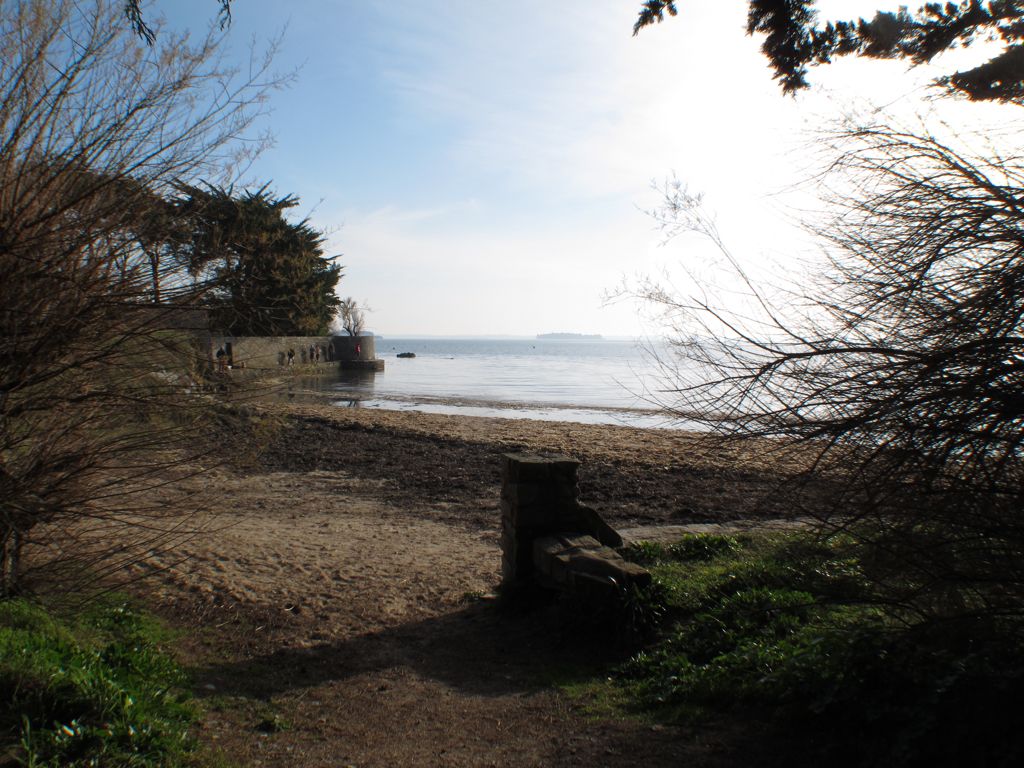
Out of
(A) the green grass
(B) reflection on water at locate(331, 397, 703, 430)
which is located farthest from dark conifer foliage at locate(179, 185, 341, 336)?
(B) reflection on water at locate(331, 397, 703, 430)

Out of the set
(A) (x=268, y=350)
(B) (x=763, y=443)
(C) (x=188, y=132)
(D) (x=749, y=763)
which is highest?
(C) (x=188, y=132)

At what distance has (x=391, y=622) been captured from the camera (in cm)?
634

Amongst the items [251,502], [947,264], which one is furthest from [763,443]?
[251,502]

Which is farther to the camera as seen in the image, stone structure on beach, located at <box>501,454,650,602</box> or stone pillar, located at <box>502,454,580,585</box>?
stone pillar, located at <box>502,454,580,585</box>

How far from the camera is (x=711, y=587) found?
566 centimetres

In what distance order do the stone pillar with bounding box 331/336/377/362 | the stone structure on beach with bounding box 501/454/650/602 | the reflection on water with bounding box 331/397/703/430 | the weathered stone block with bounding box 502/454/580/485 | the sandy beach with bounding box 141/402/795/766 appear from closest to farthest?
the sandy beach with bounding box 141/402/795/766 → the stone structure on beach with bounding box 501/454/650/602 → the weathered stone block with bounding box 502/454/580/485 → the reflection on water with bounding box 331/397/703/430 → the stone pillar with bounding box 331/336/377/362

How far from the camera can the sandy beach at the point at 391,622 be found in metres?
3.99

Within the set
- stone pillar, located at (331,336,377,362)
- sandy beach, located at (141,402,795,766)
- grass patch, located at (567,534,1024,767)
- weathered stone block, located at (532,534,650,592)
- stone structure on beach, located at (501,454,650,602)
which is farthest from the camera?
stone pillar, located at (331,336,377,362)

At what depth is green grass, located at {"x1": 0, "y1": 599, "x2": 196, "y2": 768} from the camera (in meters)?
3.03

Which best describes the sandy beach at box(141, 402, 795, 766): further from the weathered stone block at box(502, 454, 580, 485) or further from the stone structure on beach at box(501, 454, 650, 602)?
the weathered stone block at box(502, 454, 580, 485)

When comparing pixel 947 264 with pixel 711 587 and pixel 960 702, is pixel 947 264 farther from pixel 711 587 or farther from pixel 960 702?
pixel 711 587

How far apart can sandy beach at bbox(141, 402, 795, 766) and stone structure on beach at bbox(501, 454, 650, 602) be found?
39 centimetres

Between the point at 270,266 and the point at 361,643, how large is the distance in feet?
10.3

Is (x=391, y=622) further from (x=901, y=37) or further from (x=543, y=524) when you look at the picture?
(x=901, y=37)
